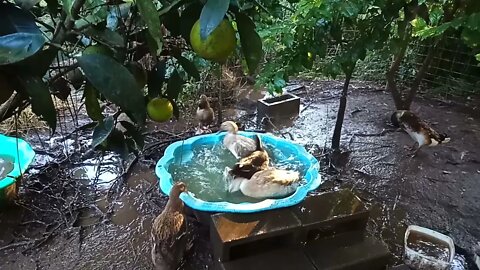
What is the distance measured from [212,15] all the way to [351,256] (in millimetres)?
1321

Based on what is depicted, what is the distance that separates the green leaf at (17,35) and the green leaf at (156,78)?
31 centimetres

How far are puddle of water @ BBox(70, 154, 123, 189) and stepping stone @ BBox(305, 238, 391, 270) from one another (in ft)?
3.78

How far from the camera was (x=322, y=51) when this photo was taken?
1.85m

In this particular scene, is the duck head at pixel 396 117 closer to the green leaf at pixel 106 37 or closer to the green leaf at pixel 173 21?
the green leaf at pixel 173 21

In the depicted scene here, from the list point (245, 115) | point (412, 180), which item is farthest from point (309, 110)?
point (412, 180)

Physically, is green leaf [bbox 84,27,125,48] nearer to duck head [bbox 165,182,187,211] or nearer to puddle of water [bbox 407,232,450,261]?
duck head [bbox 165,182,187,211]

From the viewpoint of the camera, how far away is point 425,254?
5.71 feet

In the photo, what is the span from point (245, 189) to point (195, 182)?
1.04 feet

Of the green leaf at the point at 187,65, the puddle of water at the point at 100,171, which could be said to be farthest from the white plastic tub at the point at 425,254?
the puddle of water at the point at 100,171

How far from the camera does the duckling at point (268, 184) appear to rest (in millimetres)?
1847

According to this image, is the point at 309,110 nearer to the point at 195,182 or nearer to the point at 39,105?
the point at 195,182

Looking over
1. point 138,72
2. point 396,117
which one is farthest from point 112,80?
point 396,117

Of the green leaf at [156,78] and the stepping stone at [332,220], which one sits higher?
the green leaf at [156,78]

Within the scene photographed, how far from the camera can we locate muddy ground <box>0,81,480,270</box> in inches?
70.4
